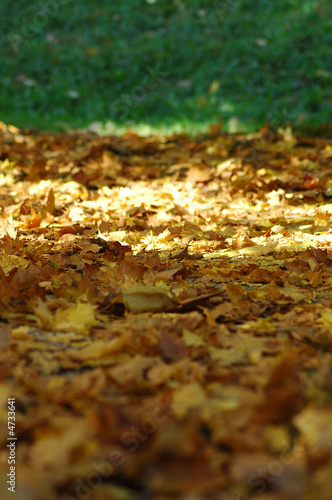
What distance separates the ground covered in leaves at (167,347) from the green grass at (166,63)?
4.39 meters

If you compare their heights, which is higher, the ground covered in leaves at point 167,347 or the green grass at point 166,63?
the green grass at point 166,63

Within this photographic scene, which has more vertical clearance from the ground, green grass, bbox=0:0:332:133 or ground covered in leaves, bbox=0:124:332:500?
green grass, bbox=0:0:332:133

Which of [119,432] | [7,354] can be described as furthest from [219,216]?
[119,432]

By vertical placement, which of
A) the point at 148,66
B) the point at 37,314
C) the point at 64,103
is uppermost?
the point at 148,66

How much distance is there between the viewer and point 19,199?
3953 mm

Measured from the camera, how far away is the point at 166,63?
32.2 feet

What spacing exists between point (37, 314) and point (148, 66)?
8742 mm

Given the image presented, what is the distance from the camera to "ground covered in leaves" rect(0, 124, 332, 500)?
3.34 ft

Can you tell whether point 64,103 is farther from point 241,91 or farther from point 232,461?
point 232,461

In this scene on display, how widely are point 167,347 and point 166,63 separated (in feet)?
29.7

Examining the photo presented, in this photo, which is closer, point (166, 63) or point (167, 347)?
point (167, 347)

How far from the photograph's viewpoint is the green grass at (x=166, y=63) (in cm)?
827

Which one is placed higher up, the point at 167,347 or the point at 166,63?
the point at 166,63

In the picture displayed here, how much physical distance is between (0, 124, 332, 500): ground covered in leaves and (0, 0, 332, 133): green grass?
4393 millimetres
